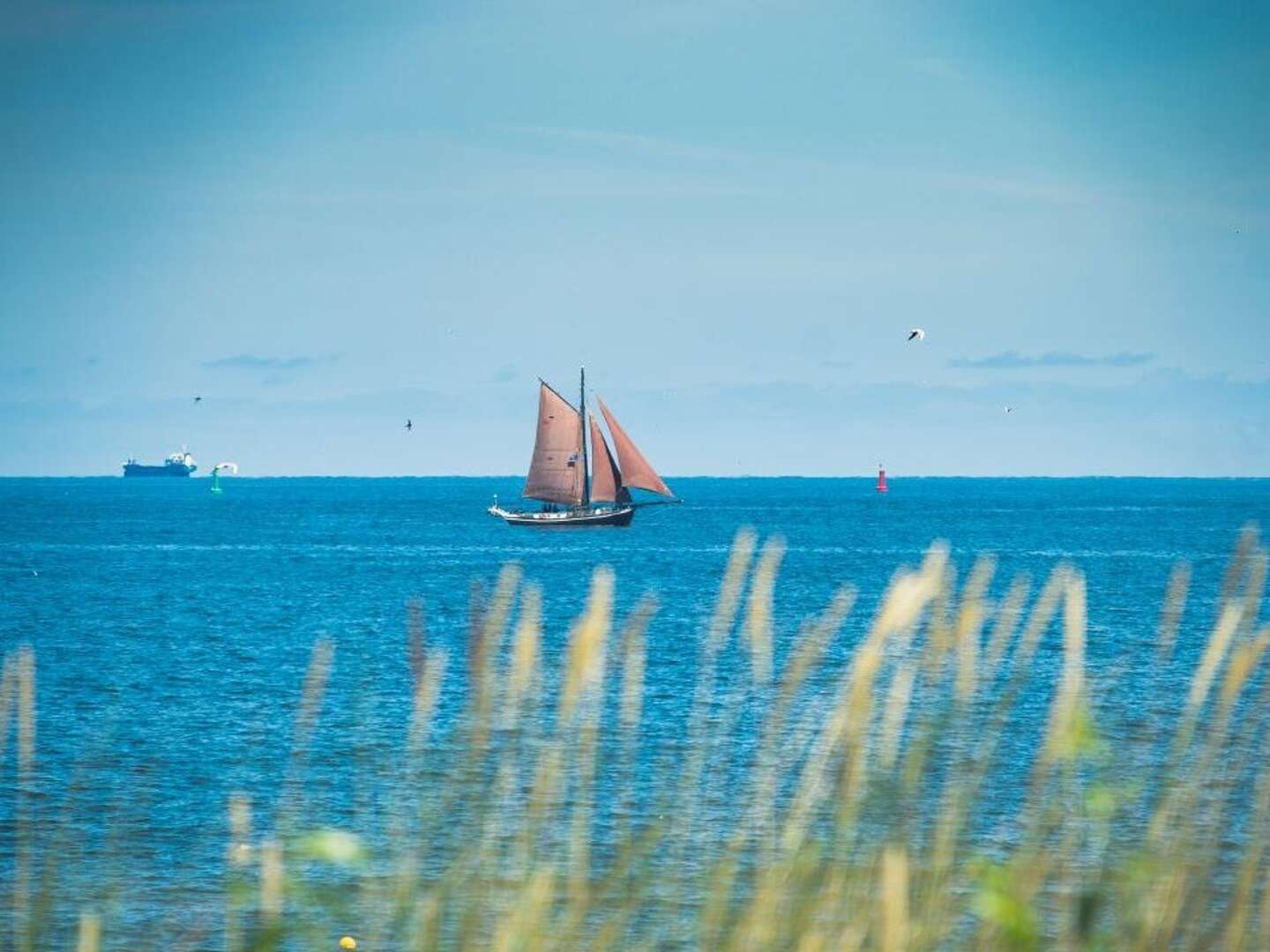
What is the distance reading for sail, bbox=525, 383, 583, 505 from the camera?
353ft

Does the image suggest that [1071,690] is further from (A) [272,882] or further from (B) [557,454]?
(B) [557,454]

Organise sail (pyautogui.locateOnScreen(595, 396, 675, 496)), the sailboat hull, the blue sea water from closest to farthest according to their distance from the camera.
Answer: the blue sea water → sail (pyautogui.locateOnScreen(595, 396, 675, 496)) → the sailboat hull

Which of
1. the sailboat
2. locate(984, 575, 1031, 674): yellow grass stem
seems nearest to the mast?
the sailboat

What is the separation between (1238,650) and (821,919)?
2.27 m

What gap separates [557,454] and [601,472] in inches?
134

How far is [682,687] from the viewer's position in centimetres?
3578

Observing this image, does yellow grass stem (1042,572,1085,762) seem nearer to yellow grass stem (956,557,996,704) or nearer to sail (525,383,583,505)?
yellow grass stem (956,557,996,704)

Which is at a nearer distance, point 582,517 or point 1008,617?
point 1008,617

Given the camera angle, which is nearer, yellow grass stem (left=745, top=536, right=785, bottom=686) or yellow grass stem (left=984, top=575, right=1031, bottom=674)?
yellow grass stem (left=745, top=536, right=785, bottom=686)

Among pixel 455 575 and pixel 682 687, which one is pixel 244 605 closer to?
pixel 455 575

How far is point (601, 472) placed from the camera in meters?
111

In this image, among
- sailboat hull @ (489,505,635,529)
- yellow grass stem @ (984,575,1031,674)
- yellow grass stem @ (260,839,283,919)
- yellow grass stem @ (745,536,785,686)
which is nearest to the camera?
yellow grass stem @ (260,839,283,919)

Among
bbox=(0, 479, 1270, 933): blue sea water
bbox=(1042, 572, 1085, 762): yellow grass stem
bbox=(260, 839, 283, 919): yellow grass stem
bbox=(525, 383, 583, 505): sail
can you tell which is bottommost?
bbox=(0, 479, 1270, 933): blue sea water

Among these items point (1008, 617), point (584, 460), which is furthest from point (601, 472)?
point (1008, 617)
